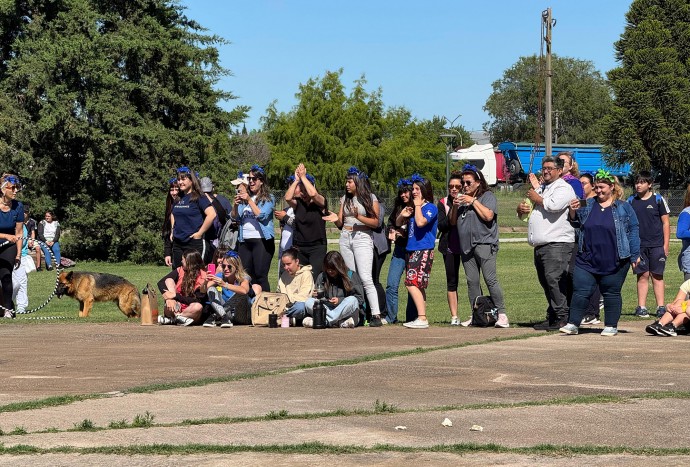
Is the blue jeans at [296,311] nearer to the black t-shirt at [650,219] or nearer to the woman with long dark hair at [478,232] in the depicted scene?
the woman with long dark hair at [478,232]

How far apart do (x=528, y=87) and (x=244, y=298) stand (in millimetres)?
132556

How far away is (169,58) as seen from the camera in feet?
145

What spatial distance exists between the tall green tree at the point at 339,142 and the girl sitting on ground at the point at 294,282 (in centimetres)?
5944

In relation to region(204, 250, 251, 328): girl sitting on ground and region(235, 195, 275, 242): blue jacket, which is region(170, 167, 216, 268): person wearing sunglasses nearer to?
region(235, 195, 275, 242): blue jacket

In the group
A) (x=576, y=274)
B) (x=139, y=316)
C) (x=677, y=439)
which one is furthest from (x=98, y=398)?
(x=139, y=316)

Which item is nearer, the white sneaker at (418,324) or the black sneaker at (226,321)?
the white sneaker at (418,324)

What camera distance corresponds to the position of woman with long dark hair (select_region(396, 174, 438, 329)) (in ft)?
46.9

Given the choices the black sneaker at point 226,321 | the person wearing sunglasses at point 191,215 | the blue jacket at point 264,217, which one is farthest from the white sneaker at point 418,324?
the person wearing sunglasses at point 191,215

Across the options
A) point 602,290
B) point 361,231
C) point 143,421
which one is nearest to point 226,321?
point 361,231

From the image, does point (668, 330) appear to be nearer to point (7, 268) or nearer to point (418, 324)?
point (418, 324)

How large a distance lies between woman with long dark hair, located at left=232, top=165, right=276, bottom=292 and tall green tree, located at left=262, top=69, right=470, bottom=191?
193ft

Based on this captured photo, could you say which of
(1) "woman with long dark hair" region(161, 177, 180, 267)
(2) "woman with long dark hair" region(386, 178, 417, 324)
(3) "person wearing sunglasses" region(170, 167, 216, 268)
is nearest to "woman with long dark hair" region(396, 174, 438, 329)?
(2) "woman with long dark hair" region(386, 178, 417, 324)

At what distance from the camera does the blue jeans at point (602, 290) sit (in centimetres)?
1276

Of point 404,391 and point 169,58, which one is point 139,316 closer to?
point 404,391
